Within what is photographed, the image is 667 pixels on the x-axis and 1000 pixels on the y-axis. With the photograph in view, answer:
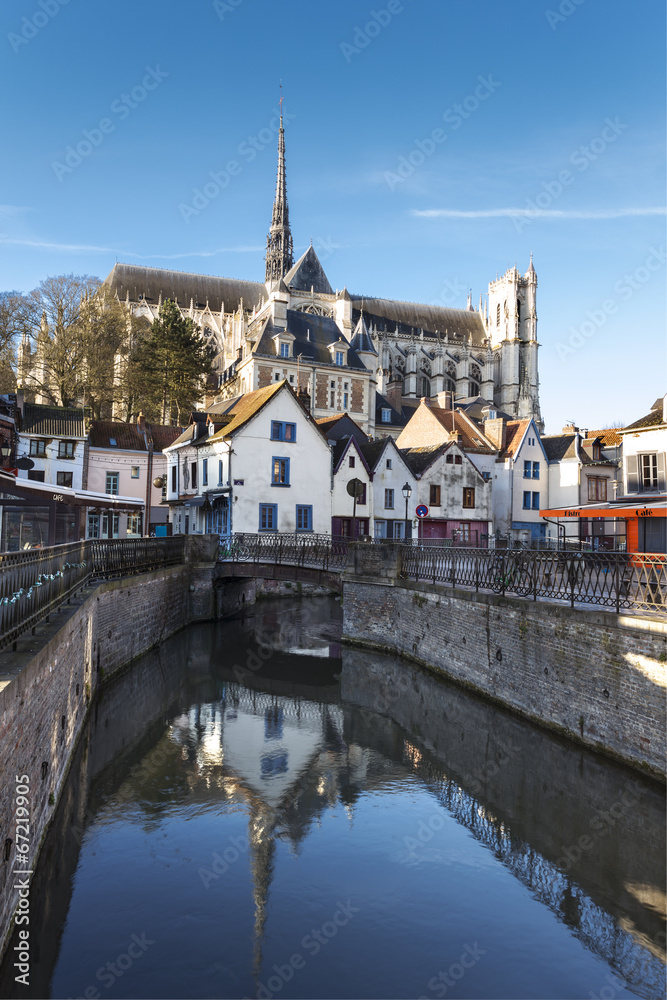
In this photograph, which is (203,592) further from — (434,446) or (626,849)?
(626,849)

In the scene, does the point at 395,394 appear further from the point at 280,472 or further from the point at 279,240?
the point at 280,472

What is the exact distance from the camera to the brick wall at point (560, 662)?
1184 centimetres

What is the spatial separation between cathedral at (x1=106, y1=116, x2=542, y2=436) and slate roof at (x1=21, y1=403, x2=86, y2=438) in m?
17.4

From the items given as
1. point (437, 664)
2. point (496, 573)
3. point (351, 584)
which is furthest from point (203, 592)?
point (496, 573)

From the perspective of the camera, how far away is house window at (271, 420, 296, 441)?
3631cm

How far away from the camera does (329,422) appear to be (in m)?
44.6

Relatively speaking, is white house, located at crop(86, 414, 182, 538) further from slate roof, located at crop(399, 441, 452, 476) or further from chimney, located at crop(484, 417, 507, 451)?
chimney, located at crop(484, 417, 507, 451)

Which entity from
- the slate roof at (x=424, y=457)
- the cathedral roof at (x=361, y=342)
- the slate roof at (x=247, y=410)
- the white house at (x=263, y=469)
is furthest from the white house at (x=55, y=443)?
the cathedral roof at (x=361, y=342)

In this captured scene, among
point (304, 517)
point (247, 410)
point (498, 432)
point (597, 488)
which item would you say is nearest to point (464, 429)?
point (498, 432)

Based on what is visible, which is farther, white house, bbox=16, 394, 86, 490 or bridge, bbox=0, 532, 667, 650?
white house, bbox=16, 394, 86, 490

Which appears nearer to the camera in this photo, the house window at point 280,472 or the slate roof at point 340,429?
the house window at point 280,472

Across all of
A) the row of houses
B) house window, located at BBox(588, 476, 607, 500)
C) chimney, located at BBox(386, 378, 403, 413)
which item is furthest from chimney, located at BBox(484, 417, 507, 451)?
chimney, located at BBox(386, 378, 403, 413)

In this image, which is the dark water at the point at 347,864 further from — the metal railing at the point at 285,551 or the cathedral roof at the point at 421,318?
the cathedral roof at the point at 421,318

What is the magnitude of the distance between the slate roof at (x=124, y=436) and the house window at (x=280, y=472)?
14.9 metres
